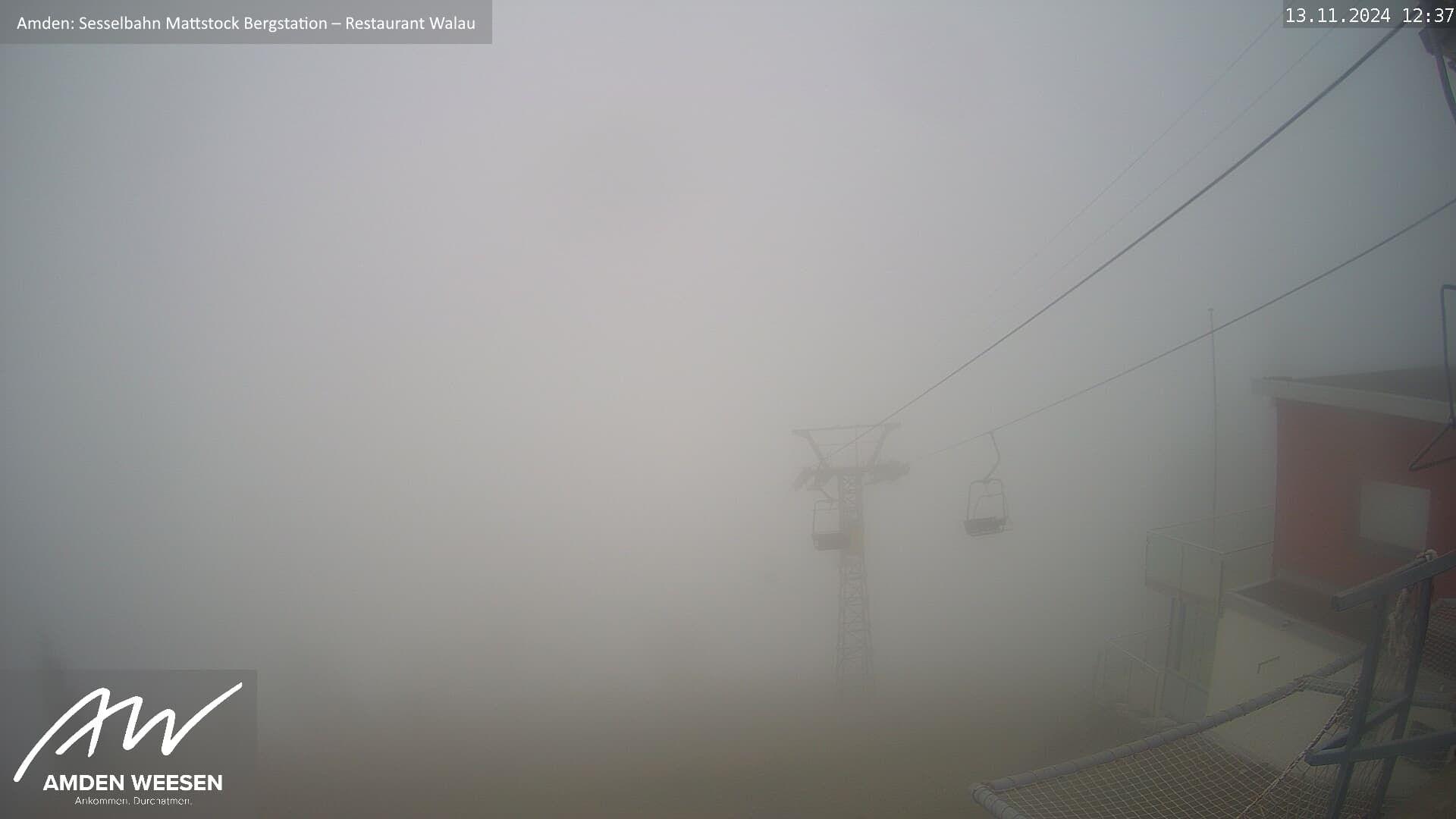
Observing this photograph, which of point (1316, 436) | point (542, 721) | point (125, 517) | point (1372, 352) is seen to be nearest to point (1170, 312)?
point (1372, 352)

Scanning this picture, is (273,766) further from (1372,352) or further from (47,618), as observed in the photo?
(1372,352)

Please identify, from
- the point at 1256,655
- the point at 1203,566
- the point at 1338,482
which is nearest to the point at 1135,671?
the point at 1203,566

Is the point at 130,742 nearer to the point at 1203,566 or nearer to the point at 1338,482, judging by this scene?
the point at 1203,566

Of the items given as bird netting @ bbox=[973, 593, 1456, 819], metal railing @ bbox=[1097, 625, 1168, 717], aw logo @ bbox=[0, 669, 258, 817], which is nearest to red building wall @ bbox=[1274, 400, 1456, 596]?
bird netting @ bbox=[973, 593, 1456, 819]

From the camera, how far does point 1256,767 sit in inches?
246

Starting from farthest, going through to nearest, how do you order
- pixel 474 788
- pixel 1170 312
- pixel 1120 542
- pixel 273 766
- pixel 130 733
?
pixel 1170 312 < pixel 1120 542 < pixel 273 766 < pixel 130 733 < pixel 474 788

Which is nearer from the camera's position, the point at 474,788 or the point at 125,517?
the point at 474,788

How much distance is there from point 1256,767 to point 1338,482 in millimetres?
3403

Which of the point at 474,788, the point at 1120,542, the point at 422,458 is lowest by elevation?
the point at 474,788

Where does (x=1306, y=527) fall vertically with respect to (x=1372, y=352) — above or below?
below

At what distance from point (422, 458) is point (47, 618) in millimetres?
11976

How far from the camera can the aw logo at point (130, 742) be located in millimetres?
12031

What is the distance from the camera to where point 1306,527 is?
7891 mm

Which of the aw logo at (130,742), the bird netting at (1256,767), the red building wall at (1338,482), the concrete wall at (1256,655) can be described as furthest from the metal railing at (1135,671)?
the aw logo at (130,742)
